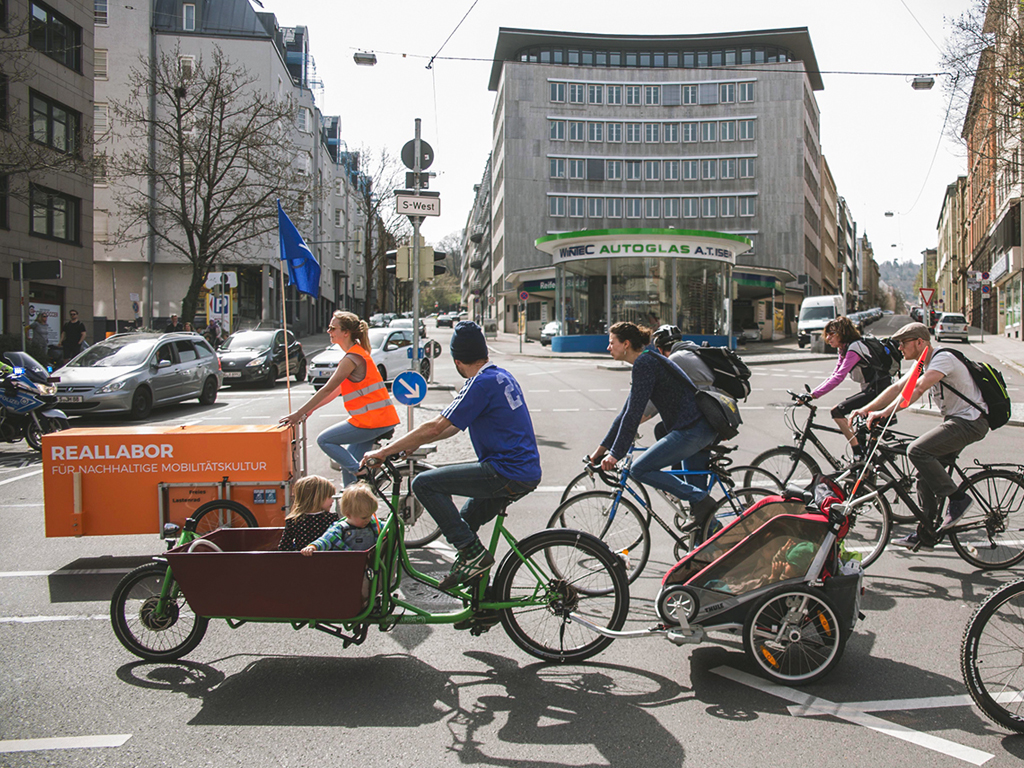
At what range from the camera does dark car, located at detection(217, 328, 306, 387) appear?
21.7 meters

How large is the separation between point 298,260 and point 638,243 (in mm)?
29723

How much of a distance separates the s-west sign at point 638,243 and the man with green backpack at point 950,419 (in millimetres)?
30690

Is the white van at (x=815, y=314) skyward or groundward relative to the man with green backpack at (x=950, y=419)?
skyward

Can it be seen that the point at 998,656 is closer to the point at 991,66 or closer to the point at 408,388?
the point at 408,388

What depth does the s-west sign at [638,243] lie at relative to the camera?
3603cm

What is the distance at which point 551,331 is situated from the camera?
144 feet

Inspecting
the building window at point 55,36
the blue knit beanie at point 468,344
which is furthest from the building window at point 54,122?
the blue knit beanie at point 468,344

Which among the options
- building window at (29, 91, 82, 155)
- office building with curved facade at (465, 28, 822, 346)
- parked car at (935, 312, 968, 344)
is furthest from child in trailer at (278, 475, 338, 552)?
office building with curved facade at (465, 28, 822, 346)

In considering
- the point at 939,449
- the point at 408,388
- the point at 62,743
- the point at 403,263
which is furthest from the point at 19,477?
the point at 939,449

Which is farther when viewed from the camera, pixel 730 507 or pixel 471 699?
pixel 730 507

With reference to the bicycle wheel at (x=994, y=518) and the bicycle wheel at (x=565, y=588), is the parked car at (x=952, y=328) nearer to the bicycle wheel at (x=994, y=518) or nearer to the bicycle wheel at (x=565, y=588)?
the bicycle wheel at (x=994, y=518)

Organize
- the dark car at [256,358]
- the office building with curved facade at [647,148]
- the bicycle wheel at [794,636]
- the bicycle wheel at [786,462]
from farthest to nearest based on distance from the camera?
1. the office building with curved facade at [647,148]
2. the dark car at [256,358]
3. the bicycle wheel at [786,462]
4. the bicycle wheel at [794,636]

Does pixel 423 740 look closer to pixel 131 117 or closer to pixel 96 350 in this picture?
pixel 96 350

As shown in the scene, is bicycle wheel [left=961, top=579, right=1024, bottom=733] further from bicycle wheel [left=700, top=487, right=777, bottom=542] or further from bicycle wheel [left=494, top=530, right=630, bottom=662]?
bicycle wheel [left=700, top=487, right=777, bottom=542]
